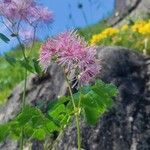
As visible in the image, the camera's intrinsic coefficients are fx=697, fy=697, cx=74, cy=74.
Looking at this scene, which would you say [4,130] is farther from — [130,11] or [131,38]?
[130,11]

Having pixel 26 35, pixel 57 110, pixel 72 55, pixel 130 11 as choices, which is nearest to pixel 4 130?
pixel 57 110

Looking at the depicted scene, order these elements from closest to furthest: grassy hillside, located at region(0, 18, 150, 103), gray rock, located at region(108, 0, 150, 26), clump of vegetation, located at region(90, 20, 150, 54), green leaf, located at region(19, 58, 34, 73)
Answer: green leaf, located at region(19, 58, 34, 73) → clump of vegetation, located at region(90, 20, 150, 54) → grassy hillside, located at region(0, 18, 150, 103) → gray rock, located at region(108, 0, 150, 26)

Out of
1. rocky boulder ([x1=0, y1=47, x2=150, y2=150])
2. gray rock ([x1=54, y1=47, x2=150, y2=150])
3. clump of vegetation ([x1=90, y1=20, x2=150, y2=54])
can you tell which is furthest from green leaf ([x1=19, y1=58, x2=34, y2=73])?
clump of vegetation ([x1=90, y1=20, x2=150, y2=54])

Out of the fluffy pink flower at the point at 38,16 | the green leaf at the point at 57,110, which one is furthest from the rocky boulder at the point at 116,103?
the green leaf at the point at 57,110

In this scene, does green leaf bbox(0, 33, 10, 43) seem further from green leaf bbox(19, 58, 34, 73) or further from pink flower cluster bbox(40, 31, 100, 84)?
pink flower cluster bbox(40, 31, 100, 84)

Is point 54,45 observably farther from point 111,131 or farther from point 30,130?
point 111,131

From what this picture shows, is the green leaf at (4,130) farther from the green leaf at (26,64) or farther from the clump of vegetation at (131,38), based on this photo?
the clump of vegetation at (131,38)
